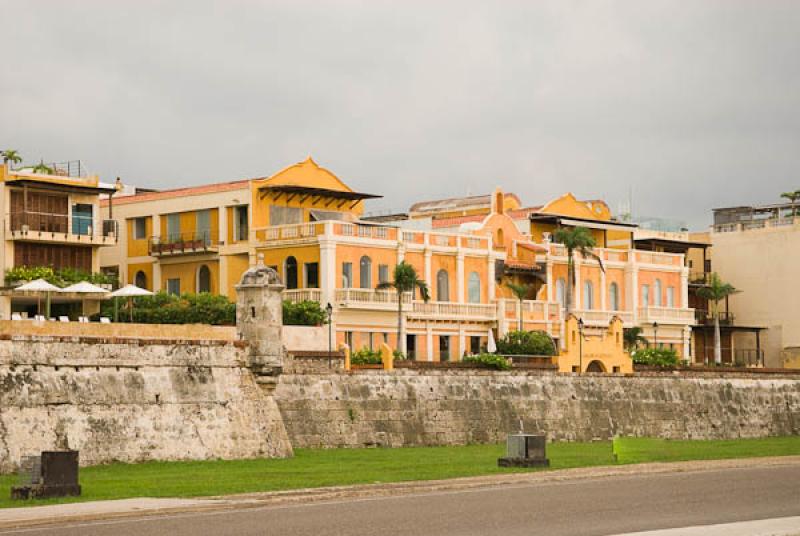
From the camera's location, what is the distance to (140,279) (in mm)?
76688

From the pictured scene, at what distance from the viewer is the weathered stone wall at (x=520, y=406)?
49125mm

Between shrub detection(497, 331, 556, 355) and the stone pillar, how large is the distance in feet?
93.3

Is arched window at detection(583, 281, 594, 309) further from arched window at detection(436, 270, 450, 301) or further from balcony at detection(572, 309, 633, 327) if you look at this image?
arched window at detection(436, 270, 450, 301)

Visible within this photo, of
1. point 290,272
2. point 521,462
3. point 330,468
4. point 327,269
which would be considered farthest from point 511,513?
point 290,272

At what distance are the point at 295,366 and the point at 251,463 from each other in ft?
26.1

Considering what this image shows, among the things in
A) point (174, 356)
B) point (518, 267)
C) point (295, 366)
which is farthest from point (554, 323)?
point (174, 356)

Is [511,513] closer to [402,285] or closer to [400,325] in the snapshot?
[402,285]

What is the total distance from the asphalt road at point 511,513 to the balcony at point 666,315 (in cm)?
5086

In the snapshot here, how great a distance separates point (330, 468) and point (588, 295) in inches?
1831

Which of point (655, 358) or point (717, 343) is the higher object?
point (717, 343)

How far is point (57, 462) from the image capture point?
30.3m

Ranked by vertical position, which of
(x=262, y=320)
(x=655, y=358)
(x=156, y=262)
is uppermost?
(x=156, y=262)

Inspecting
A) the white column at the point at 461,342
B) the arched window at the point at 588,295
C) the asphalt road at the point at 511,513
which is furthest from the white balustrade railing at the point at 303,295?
the asphalt road at the point at 511,513

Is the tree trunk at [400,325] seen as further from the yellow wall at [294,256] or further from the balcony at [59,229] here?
the balcony at [59,229]
